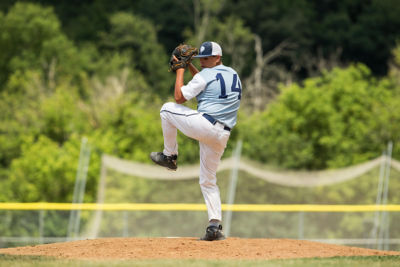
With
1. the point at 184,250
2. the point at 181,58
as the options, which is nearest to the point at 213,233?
the point at 184,250

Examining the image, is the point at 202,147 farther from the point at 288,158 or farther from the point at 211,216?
the point at 288,158

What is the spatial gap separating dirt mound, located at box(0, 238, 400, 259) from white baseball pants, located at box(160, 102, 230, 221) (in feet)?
1.93

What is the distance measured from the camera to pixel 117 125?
2916 cm

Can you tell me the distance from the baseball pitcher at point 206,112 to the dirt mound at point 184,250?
51 centimetres

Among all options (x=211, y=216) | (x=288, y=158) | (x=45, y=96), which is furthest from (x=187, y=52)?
(x=45, y=96)

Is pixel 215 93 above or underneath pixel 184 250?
above

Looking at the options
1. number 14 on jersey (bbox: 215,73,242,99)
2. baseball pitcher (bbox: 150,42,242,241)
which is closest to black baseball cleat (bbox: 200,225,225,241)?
baseball pitcher (bbox: 150,42,242,241)

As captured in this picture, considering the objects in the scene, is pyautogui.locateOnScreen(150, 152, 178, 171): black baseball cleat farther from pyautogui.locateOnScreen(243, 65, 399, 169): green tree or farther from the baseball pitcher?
pyautogui.locateOnScreen(243, 65, 399, 169): green tree

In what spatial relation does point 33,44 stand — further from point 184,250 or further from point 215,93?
point 184,250

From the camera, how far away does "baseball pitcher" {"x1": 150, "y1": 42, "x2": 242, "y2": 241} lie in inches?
325

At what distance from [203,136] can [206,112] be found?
0.26m

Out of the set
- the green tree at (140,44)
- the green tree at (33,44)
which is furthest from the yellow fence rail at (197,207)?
the green tree at (140,44)

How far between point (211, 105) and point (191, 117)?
279mm

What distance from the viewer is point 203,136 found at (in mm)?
8289
